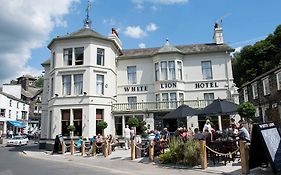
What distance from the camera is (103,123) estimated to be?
23781mm

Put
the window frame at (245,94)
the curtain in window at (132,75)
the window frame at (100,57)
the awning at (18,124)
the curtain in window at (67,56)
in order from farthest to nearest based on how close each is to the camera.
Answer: the awning at (18,124) → the window frame at (245,94) → the curtain in window at (132,75) → the window frame at (100,57) → the curtain in window at (67,56)

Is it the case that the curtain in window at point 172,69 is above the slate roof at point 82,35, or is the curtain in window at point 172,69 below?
below

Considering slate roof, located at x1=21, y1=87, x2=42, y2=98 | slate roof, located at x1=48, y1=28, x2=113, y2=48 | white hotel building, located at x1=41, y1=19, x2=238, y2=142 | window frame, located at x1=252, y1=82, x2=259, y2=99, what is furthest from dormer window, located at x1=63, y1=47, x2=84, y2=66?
slate roof, located at x1=21, y1=87, x2=42, y2=98

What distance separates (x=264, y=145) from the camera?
9.02 meters

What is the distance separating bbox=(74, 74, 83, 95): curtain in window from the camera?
2534 cm

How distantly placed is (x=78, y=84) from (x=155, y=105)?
7567mm

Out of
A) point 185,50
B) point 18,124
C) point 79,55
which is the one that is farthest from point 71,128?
point 18,124

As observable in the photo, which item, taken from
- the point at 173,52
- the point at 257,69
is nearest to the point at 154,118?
the point at 173,52

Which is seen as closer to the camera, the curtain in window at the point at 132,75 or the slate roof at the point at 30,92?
the curtain in window at the point at 132,75

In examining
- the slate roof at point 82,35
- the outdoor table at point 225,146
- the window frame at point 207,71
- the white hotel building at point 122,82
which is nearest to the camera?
the outdoor table at point 225,146

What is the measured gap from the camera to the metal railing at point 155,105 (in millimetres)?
26663

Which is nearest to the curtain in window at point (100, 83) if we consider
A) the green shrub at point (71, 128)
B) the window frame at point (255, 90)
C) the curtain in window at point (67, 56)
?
the curtain in window at point (67, 56)

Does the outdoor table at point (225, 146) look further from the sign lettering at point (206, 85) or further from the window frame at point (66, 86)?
the window frame at point (66, 86)

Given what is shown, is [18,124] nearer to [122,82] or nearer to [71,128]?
[122,82]
